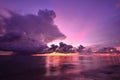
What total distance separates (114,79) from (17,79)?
2866 centimetres

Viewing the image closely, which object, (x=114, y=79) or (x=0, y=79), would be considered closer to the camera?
(x=114, y=79)

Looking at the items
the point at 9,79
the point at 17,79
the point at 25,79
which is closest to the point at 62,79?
the point at 25,79

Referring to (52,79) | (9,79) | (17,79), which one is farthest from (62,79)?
(9,79)

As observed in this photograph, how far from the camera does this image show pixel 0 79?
122 feet

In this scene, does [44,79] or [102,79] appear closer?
[102,79]

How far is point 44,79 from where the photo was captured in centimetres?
3644

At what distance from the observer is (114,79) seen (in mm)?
33875

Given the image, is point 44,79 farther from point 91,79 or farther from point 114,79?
point 114,79

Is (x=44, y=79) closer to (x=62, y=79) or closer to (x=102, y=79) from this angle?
(x=62, y=79)

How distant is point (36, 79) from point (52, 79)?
16.1 feet

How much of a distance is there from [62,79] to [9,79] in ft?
54.5

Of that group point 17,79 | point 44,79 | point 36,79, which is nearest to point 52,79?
point 44,79

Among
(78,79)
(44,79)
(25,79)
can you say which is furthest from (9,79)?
(78,79)

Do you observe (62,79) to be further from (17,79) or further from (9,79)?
(9,79)
